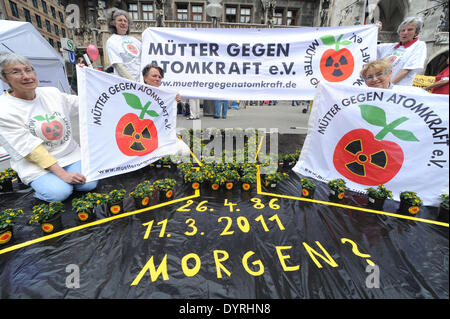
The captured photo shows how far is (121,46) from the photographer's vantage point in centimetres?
324

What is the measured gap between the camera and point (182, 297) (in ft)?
4.40

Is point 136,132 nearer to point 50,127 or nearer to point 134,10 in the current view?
point 50,127

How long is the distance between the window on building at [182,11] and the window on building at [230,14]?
3041 mm

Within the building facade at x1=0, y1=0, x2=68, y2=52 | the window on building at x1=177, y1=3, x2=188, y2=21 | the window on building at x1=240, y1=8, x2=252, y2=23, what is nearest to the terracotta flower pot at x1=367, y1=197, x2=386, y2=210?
the window on building at x1=240, y1=8, x2=252, y2=23

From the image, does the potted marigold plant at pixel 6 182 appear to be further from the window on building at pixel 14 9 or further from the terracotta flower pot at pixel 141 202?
the window on building at pixel 14 9

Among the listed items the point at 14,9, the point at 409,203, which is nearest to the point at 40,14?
the point at 14,9

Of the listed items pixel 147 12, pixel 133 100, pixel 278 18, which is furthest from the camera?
pixel 278 18

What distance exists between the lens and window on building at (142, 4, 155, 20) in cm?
1498

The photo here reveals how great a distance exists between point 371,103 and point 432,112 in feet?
2.00

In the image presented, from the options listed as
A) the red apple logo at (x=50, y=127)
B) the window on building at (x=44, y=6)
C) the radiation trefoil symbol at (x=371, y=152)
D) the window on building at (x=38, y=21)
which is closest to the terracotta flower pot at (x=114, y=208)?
the red apple logo at (x=50, y=127)

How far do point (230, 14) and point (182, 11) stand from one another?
3616 millimetres

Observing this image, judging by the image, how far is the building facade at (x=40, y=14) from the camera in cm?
2425
